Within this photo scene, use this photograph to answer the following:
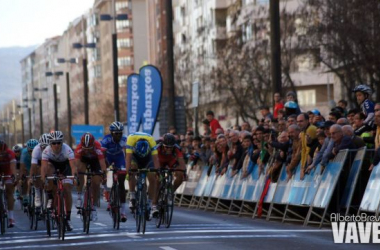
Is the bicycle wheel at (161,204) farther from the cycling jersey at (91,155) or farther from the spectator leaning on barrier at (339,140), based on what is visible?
the spectator leaning on barrier at (339,140)

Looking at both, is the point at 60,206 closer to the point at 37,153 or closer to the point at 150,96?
the point at 37,153

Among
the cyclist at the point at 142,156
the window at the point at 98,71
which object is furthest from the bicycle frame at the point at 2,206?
the window at the point at 98,71

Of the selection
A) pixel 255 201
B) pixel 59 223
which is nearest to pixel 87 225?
pixel 59 223

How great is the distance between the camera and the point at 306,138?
24.5m

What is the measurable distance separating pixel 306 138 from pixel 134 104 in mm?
19549

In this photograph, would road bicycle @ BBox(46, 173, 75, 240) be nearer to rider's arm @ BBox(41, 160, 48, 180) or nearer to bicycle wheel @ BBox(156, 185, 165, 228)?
rider's arm @ BBox(41, 160, 48, 180)

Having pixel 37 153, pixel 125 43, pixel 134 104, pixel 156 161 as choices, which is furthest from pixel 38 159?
pixel 125 43

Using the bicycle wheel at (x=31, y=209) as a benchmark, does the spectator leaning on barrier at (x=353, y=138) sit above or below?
above

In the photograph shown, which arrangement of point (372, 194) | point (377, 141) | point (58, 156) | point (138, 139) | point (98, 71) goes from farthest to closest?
1. point (98, 71)
2. point (138, 139)
3. point (58, 156)
4. point (377, 141)
5. point (372, 194)

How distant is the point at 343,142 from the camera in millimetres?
22281

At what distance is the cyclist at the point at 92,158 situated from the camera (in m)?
22.8

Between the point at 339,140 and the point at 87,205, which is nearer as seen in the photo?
the point at 339,140

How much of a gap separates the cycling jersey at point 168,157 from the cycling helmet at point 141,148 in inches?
35.9

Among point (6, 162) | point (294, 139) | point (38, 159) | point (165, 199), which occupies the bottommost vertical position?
point (165, 199)
